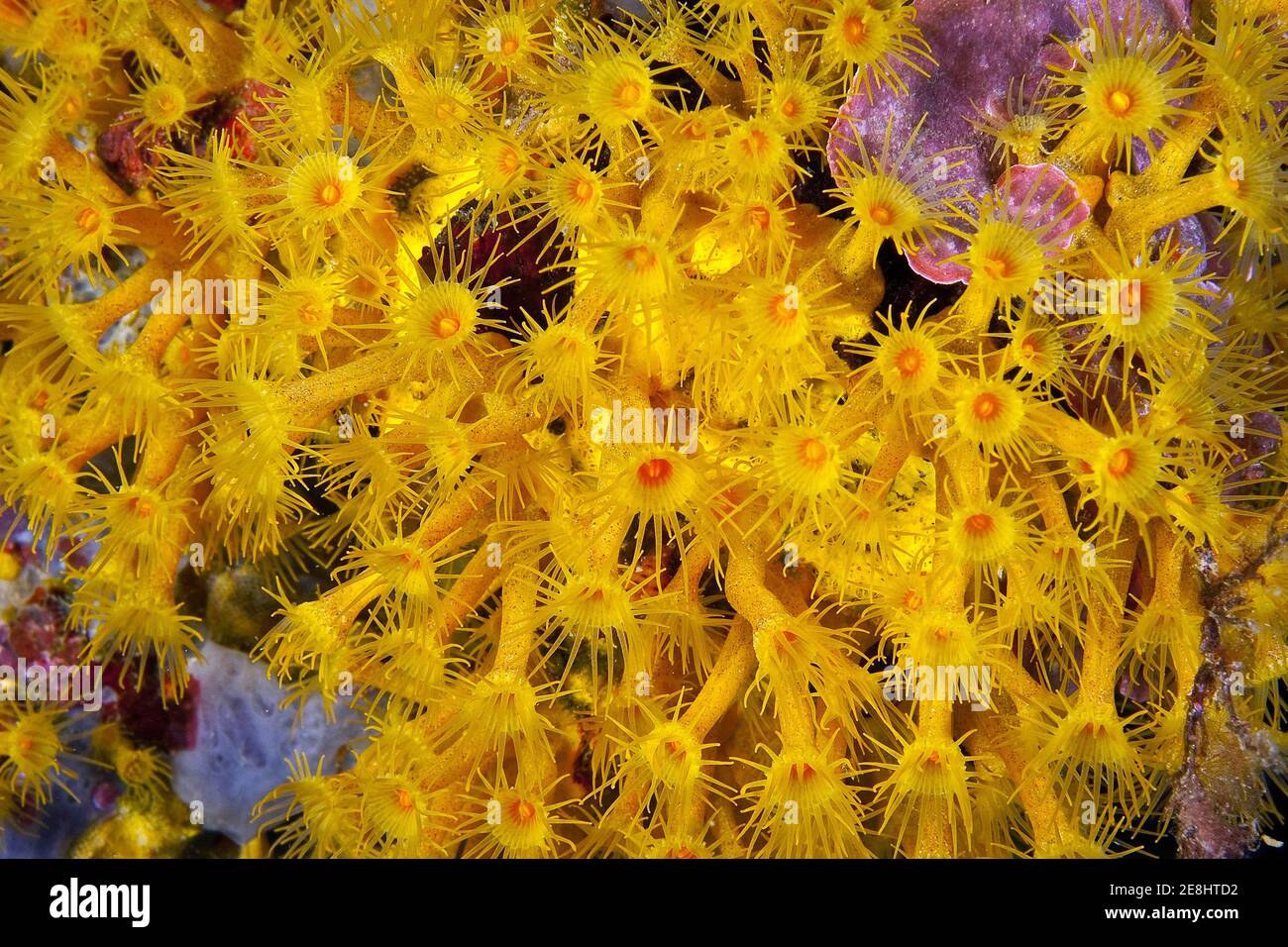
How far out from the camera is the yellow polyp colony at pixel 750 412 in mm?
2225

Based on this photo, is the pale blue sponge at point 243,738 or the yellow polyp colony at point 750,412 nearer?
the yellow polyp colony at point 750,412

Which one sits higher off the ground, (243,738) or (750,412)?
(750,412)

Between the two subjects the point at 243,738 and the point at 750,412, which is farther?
the point at 243,738

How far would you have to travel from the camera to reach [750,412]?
2355 mm

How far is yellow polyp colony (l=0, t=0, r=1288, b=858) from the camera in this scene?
2225 mm

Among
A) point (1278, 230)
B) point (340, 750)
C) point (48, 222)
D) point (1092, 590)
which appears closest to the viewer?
point (1278, 230)

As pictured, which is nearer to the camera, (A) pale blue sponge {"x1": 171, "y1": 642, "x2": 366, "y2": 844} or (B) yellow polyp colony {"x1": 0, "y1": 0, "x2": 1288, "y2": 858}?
(B) yellow polyp colony {"x1": 0, "y1": 0, "x2": 1288, "y2": 858}

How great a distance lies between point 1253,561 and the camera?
7.66ft

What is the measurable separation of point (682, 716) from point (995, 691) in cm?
97
